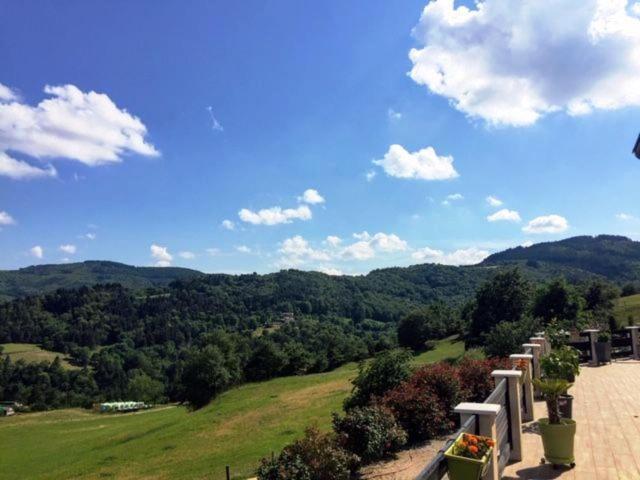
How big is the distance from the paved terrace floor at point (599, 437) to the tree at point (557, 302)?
36513 mm

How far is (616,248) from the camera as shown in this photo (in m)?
163

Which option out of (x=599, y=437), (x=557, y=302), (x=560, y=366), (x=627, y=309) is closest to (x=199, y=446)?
(x=599, y=437)

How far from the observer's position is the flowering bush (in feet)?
12.9

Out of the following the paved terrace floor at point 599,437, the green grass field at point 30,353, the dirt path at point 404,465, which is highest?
the paved terrace floor at point 599,437

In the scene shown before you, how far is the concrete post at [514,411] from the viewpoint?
244 inches

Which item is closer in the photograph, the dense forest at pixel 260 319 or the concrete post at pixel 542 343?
the concrete post at pixel 542 343

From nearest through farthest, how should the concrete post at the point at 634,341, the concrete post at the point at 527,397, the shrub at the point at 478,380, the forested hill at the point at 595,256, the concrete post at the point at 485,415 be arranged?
the concrete post at the point at 485,415, the concrete post at the point at 527,397, the shrub at the point at 478,380, the concrete post at the point at 634,341, the forested hill at the point at 595,256

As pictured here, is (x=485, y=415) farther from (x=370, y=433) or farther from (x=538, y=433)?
(x=370, y=433)

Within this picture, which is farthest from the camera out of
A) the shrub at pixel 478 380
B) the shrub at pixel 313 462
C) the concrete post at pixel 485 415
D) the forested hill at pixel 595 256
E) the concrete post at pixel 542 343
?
the forested hill at pixel 595 256

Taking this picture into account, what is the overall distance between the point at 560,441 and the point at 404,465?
119 inches

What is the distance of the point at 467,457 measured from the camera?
3916 mm

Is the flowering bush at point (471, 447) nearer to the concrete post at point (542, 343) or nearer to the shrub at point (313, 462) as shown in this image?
the shrub at point (313, 462)

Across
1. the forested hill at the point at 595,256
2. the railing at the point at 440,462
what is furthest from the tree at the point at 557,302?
the forested hill at the point at 595,256

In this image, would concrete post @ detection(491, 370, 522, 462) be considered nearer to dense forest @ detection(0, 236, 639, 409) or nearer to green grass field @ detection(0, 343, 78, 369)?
dense forest @ detection(0, 236, 639, 409)
